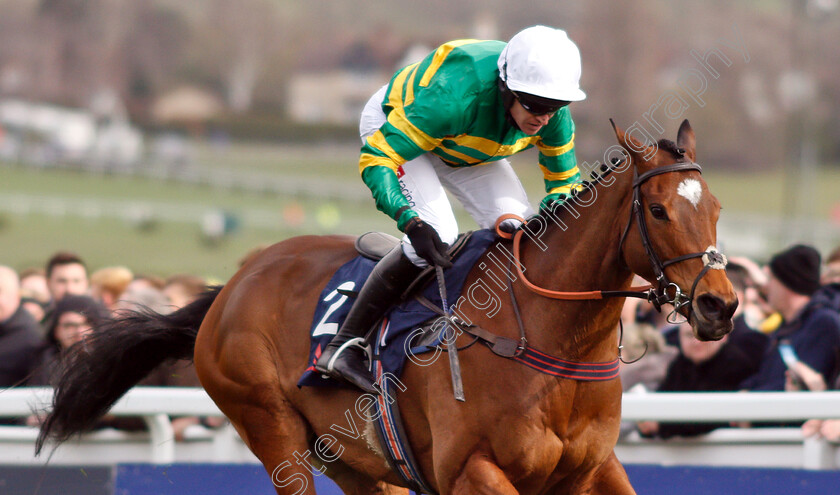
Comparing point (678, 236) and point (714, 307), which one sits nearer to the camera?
point (714, 307)

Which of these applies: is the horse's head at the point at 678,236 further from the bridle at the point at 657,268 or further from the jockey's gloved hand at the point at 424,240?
the jockey's gloved hand at the point at 424,240

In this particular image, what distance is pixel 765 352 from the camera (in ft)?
15.6

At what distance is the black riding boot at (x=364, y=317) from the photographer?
3344 mm

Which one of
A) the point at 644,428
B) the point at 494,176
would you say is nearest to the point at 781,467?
the point at 644,428

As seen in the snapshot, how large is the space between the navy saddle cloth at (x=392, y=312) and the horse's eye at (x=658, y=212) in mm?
707

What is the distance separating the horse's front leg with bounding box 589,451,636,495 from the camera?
3.14 m

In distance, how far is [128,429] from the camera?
181 inches

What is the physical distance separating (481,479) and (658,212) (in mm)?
954

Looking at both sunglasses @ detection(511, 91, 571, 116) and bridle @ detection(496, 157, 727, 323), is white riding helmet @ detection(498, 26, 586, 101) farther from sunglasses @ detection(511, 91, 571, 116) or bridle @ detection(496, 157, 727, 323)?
bridle @ detection(496, 157, 727, 323)

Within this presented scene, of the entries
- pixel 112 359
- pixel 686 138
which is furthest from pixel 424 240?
pixel 112 359

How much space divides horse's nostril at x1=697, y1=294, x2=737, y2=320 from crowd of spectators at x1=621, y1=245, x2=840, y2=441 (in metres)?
1.85

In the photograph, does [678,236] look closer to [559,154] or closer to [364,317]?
[559,154]

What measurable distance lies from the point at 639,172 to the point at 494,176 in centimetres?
76

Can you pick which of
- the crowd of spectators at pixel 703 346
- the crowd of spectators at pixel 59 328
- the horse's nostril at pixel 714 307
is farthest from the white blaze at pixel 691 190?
the crowd of spectators at pixel 59 328
